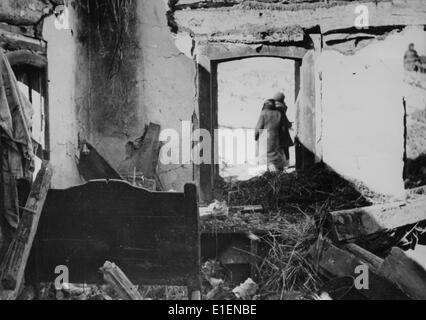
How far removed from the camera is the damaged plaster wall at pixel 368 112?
4.67 meters

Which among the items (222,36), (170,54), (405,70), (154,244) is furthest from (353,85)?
(154,244)

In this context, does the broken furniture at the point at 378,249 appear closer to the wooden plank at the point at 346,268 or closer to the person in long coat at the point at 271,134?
the wooden plank at the point at 346,268

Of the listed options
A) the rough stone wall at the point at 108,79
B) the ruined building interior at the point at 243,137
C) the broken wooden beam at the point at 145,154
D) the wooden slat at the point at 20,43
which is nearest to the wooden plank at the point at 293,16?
the ruined building interior at the point at 243,137

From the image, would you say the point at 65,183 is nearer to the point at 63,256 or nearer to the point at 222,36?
the point at 63,256

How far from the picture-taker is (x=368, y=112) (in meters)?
4.77

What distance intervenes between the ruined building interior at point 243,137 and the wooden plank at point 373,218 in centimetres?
2

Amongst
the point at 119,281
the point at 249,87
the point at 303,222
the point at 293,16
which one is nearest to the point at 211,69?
the point at 293,16

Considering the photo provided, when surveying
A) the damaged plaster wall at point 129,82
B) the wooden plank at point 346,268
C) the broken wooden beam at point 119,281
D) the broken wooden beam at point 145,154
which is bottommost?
the wooden plank at point 346,268

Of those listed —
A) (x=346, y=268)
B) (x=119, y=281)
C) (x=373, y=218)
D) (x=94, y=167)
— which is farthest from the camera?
(x=94, y=167)

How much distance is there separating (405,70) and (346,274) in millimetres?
2493

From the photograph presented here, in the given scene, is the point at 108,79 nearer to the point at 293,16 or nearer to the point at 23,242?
the point at 293,16

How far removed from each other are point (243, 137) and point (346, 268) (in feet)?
7.32

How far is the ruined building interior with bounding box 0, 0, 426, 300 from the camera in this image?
3832 millimetres

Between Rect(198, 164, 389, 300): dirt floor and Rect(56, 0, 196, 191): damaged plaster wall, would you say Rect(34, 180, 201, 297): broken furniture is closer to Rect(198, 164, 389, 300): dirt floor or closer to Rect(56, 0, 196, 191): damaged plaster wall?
Rect(198, 164, 389, 300): dirt floor
